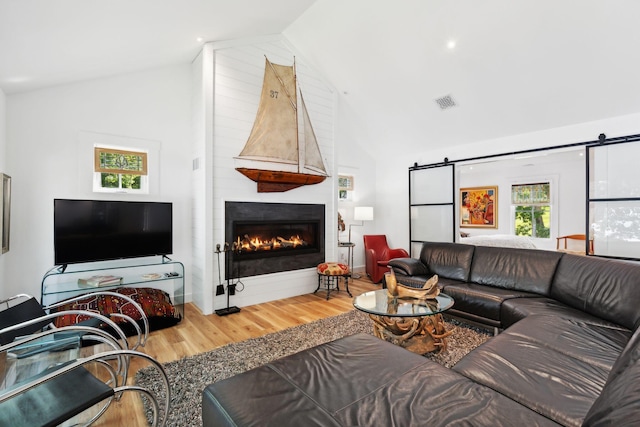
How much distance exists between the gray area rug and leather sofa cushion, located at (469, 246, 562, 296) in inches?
25.1

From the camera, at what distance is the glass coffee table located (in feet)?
8.27

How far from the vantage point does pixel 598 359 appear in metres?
1.73

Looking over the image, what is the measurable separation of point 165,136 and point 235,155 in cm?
94

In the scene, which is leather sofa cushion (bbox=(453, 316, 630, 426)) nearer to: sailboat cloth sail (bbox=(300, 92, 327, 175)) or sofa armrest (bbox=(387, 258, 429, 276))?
sofa armrest (bbox=(387, 258, 429, 276))

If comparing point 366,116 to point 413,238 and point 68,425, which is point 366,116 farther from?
point 68,425

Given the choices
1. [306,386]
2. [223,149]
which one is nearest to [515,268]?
[306,386]

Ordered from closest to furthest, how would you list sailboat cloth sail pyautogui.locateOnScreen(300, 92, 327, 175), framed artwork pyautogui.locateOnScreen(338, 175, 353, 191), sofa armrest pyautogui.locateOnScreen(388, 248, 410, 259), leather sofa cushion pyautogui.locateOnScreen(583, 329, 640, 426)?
leather sofa cushion pyautogui.locateOnScreen(583, 329, 640, 426) < sailboat cloth sail pyautogui.locateOnScreen(300, 92, 327, 175) < sofa armrest pyautogui.locateOnScreen(388, 248, 410, 259) < framed artwork pyautogui.locateOnScreen(338, 175, 353, 191)

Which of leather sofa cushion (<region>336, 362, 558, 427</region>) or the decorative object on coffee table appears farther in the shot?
the decorative object on coffee table

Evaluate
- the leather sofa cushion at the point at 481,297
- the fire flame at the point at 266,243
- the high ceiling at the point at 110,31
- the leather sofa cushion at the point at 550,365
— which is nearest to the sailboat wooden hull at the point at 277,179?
the fire flame at the point at 266,243

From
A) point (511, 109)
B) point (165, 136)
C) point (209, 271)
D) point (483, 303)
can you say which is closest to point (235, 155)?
point (165, 136)

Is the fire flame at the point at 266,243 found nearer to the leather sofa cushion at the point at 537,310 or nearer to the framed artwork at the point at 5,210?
the framed artwork at the point at 5,210

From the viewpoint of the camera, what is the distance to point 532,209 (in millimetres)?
7398

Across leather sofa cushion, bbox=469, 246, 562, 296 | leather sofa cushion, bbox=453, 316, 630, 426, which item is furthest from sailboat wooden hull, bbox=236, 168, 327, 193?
leather sofa cushion, bbox=453, 316, 630, 426

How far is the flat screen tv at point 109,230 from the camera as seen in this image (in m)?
3.08
